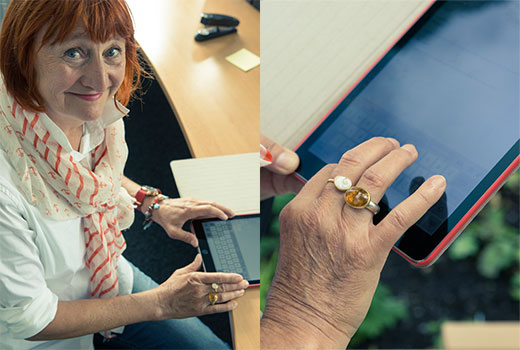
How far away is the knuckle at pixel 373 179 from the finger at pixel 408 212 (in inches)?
0.9

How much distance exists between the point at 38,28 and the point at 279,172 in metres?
0.23

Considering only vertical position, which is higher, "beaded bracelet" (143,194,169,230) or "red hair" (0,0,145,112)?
"red hair" (0,0,145,112)

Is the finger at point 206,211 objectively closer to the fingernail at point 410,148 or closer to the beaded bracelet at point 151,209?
the beaded bracelet at point 151,209

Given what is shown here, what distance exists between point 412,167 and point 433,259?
0.23 ft

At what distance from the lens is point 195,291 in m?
0.43

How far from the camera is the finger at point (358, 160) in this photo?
1.32 feet

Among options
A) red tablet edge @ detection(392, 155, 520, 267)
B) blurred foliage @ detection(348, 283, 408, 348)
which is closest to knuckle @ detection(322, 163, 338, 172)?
red tablet edge @ detection(392, 155, 520, 267)

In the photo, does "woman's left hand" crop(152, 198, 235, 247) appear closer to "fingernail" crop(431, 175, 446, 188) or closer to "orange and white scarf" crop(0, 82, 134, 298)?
"orange and white scarf" crop(0, 82, 134, 298)

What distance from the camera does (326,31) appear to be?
1.64 ft

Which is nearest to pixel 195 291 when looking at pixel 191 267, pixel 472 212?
pixel 191 267

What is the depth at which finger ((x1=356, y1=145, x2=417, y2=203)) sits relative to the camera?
0.38 meters

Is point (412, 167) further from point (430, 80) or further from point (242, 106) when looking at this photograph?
point (242, 106)

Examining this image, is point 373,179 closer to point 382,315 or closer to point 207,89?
point 207,89

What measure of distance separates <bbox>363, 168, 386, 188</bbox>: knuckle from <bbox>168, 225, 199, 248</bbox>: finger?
0.15 m
